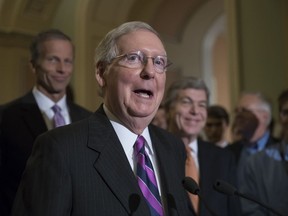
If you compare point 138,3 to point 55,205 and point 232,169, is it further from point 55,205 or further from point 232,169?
point 55,205

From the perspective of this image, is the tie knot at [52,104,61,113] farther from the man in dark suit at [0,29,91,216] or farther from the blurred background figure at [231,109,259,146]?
the blurred background figure at [231,109,259,146]

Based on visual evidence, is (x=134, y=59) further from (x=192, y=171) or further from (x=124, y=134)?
(x=192, y=171)

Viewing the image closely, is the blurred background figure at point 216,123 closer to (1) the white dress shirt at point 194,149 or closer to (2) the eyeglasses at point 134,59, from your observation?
(1) the white dress shirt at point 194,149

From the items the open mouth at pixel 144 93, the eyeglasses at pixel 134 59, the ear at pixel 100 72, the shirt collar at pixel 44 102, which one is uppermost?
the eyeglasses at pixel 134 59

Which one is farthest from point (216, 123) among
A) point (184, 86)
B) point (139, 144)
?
point (139, 144)

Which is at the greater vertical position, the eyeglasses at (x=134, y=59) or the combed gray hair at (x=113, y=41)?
the combed gray hair at (x=113, y=41)

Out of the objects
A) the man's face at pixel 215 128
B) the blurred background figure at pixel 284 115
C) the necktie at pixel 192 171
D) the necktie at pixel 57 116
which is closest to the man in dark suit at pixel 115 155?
the necktie at pixel 192 171

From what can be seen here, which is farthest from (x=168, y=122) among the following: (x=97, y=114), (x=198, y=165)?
(x=97, y=114)

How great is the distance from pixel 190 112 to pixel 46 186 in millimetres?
1362

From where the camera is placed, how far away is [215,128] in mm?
4121

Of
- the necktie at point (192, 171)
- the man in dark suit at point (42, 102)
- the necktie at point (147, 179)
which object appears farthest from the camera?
the necktie at point (192, 171)

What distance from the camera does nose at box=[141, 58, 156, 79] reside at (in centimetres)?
144

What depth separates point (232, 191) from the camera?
4.65ft

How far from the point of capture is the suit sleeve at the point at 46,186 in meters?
1.27
